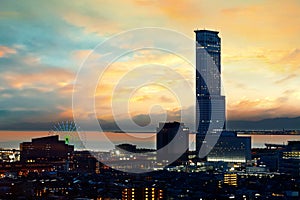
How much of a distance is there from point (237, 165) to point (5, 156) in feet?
38.9

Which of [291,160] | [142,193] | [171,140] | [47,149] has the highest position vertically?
[171,140]

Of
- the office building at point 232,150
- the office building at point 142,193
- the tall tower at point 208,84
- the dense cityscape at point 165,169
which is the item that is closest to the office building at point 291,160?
the dense cityscape at point 165,169

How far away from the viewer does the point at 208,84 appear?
4950 cm

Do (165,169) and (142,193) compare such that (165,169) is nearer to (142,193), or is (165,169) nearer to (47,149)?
(47,149)

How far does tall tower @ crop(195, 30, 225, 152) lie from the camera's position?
150ft

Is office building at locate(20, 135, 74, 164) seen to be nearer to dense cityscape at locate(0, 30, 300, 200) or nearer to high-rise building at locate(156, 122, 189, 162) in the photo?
dense cityscape at locate(0, 30, 300, 200)

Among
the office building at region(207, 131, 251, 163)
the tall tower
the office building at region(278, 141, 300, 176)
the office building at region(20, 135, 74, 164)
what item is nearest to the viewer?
the office building at region(278, 141, 300, 176)

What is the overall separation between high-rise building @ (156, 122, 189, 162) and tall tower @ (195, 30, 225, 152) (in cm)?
820

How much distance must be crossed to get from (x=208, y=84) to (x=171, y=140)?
16.9 meters

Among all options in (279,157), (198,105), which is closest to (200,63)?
(198,105)

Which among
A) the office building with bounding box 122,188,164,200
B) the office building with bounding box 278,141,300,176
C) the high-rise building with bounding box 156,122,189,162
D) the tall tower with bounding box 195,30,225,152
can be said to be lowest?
the office building with bounding box 122,188,164,200

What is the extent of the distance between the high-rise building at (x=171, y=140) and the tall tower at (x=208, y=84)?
26.9 ft

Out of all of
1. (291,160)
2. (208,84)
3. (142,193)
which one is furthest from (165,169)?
(208,84)

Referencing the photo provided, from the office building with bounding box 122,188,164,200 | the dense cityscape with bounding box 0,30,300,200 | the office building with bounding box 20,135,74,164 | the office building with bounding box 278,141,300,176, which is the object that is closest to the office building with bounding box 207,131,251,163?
the dense cityscape with bounding box 0,30,300,200
